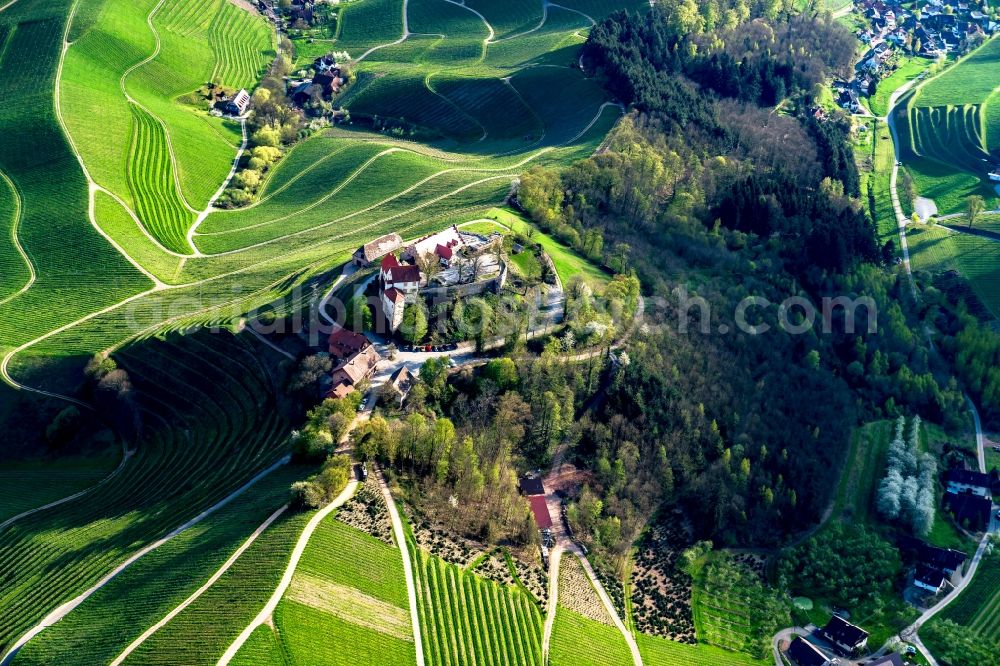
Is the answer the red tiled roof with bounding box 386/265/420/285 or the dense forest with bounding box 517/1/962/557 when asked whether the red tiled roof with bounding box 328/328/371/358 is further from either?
the dense forest with bounding box 517/1/962/557

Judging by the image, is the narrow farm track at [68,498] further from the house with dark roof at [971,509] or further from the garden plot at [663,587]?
the house with dark roof at [971,509]

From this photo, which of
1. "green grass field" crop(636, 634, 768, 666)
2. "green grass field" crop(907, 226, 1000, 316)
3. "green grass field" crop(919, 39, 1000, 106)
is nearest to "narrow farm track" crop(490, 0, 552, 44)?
"green grass field" crop(919, 39, 1000, 106)

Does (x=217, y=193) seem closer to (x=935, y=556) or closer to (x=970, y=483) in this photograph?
(x=935, y=556)

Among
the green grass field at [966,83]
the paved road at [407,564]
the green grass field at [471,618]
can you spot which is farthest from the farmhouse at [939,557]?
the green grass field at [966,83]

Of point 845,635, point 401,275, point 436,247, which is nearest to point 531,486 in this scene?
point 401,275

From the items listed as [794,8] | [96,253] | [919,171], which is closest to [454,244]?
[96,253]

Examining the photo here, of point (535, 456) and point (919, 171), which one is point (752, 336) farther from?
point (919, 171)
